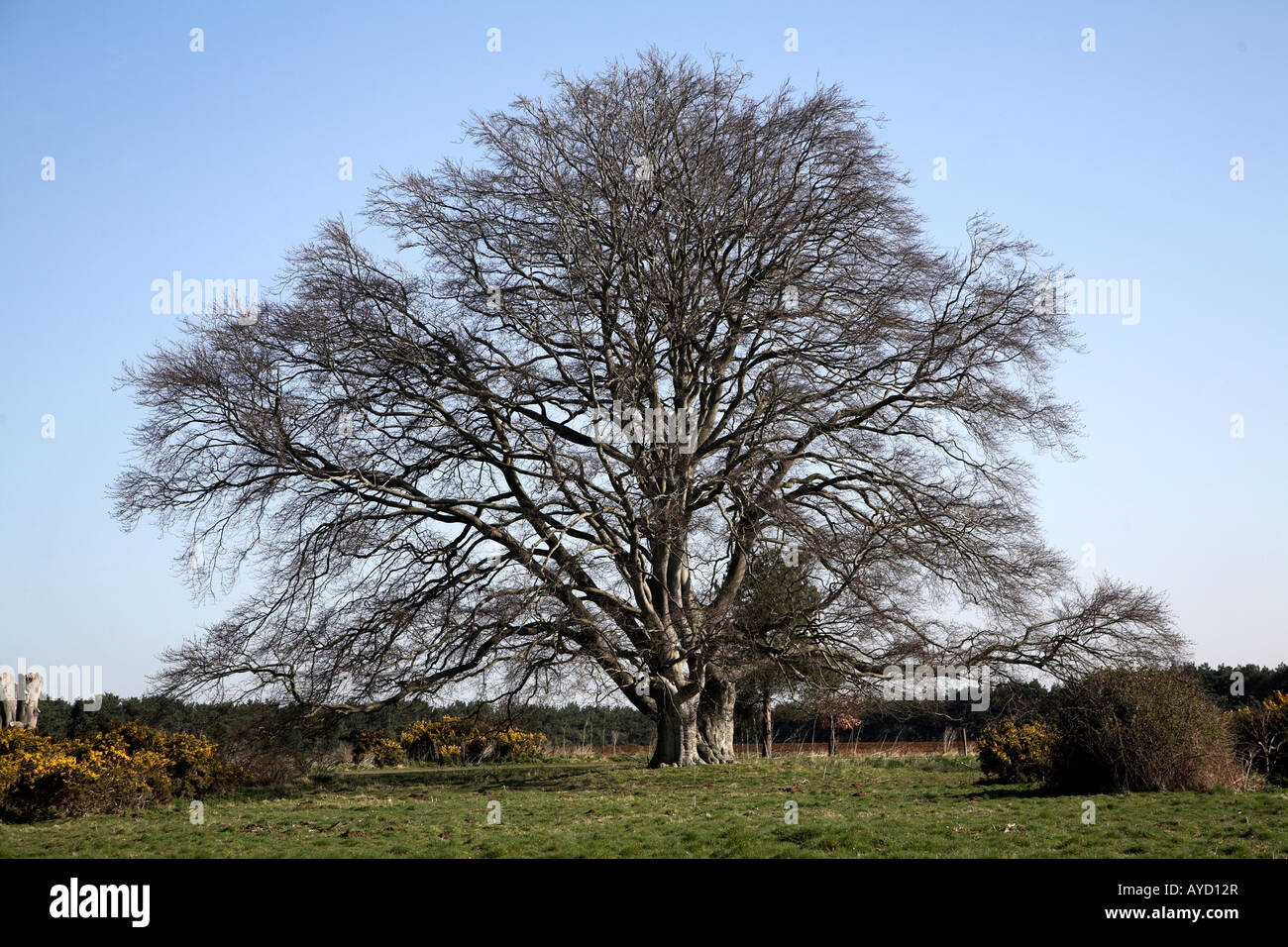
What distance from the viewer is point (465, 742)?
93.3ft

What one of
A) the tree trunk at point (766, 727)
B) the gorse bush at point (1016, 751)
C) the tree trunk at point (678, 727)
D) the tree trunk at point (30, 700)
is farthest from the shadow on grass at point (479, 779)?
the gorse bush at point (1016, 751)

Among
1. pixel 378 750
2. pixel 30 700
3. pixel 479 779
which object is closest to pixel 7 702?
pixel 30 700

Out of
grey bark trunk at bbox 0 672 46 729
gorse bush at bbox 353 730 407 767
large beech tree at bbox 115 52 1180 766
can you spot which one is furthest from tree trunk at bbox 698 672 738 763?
grey bark trunk at bbox 0 672 46 729

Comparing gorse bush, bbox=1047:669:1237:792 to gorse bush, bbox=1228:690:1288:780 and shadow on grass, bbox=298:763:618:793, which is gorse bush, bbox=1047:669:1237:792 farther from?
shadow on grass, bbox=298:763:618:793

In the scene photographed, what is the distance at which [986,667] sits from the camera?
18.6 metres

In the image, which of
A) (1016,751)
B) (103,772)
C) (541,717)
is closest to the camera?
(103,772)

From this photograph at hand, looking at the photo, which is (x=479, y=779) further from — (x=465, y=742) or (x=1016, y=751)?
(x=1016, y=751)

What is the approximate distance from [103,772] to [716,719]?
10706 mm

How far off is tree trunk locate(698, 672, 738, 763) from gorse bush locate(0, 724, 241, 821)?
8430 millimetres

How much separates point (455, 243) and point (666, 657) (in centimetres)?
834

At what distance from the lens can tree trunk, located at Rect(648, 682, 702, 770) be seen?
1944 cm

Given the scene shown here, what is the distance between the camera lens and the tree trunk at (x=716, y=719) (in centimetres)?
2031

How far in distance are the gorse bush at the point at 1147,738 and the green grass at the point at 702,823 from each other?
460 millimetres
